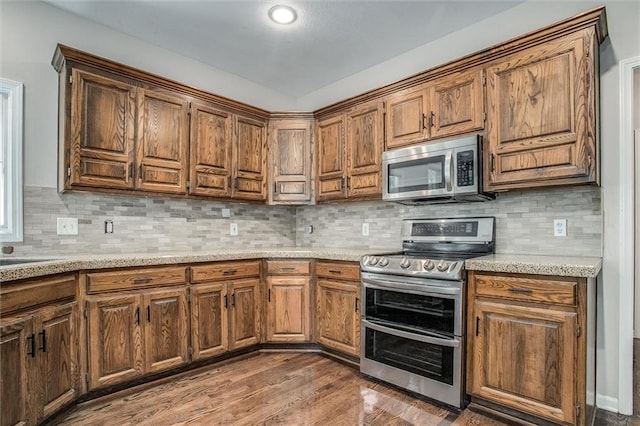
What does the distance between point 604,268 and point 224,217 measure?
121 inches

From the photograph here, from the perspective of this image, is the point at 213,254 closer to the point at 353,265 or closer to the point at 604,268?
the point at 353,265

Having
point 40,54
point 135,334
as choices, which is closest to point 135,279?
point 135,334

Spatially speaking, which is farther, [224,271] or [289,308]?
[289,308]

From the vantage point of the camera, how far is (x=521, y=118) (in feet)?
7.22

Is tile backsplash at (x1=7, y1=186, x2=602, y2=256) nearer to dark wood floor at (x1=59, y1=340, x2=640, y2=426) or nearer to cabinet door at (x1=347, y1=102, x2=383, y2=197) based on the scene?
cabinet door at (x1=347, y1=102, x2=383, y2=197)

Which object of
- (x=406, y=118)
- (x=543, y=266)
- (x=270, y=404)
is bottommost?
(x=270, y=404)

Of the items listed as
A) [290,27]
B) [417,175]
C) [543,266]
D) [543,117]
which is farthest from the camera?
[290,27]

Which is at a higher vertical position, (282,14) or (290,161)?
(282,14)

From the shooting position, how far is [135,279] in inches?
93.4

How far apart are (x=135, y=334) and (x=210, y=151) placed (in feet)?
5.20

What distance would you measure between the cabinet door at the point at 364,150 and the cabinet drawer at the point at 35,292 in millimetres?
2205

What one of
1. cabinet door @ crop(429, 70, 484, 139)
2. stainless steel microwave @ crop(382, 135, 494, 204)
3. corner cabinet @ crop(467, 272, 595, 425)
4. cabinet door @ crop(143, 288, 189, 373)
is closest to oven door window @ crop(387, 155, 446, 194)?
stainless steel microwave @ crop(382, 135, 494, 204)

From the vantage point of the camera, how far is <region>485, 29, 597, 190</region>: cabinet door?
6.48 ft

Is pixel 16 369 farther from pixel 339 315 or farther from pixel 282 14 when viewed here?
pixel 282 14
